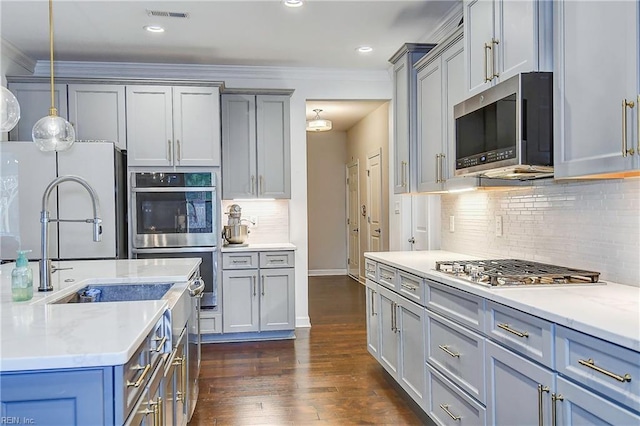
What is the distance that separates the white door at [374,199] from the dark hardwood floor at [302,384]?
2.21 m

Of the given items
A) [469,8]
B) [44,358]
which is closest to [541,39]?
[469,8]

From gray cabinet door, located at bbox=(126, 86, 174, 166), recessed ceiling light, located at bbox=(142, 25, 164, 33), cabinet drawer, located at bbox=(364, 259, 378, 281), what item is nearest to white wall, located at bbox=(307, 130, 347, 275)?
gray cabinet door, located at bbox=(126, 86, 174, 166)

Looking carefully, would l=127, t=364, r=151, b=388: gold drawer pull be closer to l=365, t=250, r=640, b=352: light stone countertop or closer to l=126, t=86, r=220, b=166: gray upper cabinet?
l=365, t=250, r=640, b=352: light stone countertop

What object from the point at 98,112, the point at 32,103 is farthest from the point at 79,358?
the point at 32,103

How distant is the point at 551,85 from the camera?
81.7 inches

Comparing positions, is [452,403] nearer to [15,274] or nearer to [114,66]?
[15,274]

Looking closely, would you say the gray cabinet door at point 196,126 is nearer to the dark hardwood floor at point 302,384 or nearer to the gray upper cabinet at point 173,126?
the gray upper cabinet at point 173,126

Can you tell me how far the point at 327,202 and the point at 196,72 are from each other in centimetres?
447

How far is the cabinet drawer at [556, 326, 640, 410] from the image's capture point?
1261mm

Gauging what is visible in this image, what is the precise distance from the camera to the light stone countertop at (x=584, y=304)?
1.34 m

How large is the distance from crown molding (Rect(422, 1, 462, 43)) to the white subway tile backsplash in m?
1.28

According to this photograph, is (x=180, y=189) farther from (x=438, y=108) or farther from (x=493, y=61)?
(x=493, y=61)

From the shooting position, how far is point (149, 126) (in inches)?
176

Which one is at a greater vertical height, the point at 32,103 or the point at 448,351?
the point at 32,103
